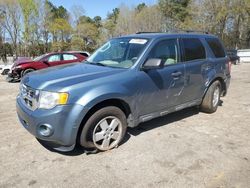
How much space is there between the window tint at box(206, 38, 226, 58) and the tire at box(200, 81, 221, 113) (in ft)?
2.22

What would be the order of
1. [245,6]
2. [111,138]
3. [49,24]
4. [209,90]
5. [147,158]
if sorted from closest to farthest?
[147,158]
[111,138]
[209,90]
[245,6]
[49,24]

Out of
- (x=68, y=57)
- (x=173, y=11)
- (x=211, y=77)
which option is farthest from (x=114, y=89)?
(x=173, y=11)

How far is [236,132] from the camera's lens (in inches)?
200

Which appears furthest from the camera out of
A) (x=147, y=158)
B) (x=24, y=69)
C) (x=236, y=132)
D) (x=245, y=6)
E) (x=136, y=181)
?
(x=245, y=6)

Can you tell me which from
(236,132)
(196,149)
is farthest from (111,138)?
(236,132)

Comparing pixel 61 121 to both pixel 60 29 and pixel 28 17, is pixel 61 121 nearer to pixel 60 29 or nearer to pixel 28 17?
pixel 28 17

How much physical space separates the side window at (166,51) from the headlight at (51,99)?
1717 mm

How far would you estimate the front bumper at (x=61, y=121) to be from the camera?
360 cm

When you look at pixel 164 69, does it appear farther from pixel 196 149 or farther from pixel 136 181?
pixel 136 181

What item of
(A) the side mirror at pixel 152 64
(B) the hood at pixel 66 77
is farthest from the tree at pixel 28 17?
(A) the side mirror at pixel 152 64

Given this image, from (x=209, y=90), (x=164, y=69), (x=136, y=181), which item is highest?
(x=164, y=69)

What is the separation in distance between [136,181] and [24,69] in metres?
10.8

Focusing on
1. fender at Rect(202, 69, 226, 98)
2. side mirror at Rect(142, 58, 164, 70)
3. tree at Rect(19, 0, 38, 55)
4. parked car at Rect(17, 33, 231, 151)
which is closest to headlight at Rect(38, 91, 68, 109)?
parked car at Rect(17, 33, 231, 151)

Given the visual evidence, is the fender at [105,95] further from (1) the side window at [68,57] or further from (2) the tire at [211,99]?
(1) the side window at [68,57]
